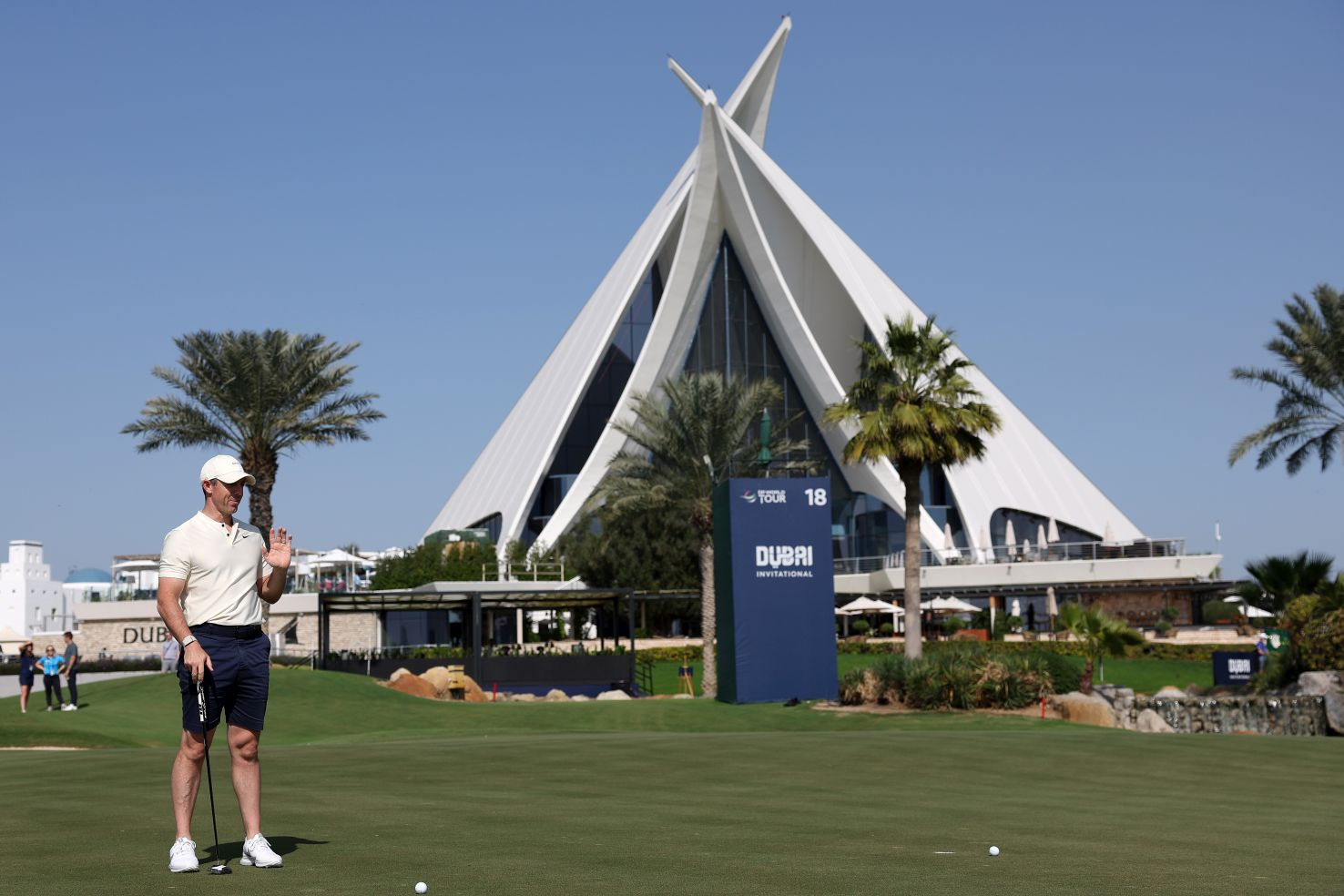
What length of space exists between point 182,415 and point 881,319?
3739 centimetres

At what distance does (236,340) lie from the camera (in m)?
40.8

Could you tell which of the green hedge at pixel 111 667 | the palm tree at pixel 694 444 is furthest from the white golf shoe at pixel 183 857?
the green hedge at pixel 111 667

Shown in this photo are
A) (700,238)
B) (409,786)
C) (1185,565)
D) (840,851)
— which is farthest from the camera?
(700,238)

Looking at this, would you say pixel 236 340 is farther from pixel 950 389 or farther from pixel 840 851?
pixel 840 851

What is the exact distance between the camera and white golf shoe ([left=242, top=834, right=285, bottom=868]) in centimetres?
604

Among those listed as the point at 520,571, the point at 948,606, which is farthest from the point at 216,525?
Result: the point at 520,571

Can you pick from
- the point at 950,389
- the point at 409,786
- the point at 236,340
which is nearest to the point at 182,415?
the point at 236,340

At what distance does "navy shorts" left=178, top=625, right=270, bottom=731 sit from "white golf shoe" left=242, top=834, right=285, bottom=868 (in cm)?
48

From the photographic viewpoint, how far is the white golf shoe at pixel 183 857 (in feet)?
19.1

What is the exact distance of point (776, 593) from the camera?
2838 cm

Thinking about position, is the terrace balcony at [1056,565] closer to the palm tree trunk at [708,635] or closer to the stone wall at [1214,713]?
the palm tree trunk at [708,635]

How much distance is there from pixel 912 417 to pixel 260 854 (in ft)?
89.2

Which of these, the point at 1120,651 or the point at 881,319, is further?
the point at 881,319

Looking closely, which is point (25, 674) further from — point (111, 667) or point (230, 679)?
point (230, 679)
